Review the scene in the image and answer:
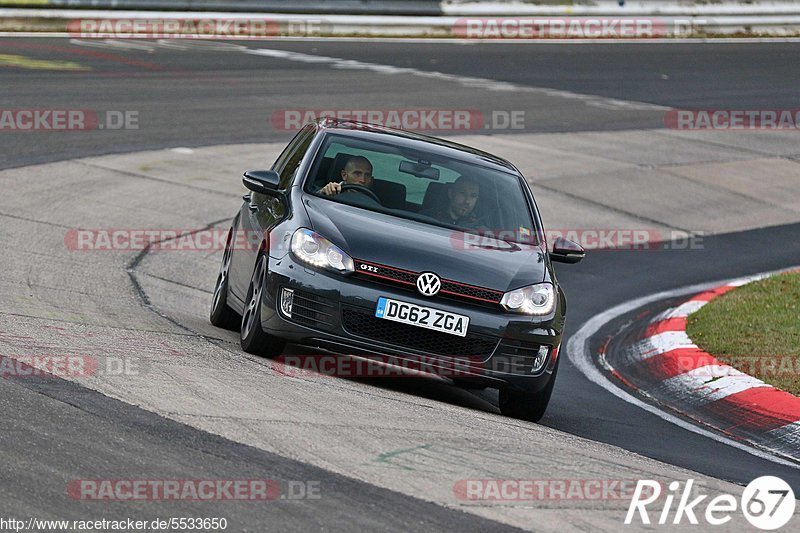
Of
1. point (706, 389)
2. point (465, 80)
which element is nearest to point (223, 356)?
point (706, 389)

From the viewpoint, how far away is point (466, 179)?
8742mm

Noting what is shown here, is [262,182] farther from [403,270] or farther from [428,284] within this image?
[428,284]

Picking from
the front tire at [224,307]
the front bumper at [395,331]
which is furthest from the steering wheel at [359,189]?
the front tire at [224,307]

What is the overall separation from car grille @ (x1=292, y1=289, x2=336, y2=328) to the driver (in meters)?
1.11

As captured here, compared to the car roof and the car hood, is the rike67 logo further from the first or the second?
the car roof

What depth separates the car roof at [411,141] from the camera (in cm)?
899

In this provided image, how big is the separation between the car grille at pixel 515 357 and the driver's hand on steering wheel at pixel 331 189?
161cm

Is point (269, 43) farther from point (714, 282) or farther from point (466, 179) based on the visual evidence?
point (466, 179)

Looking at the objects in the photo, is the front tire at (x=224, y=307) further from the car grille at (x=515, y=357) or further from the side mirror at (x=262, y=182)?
the car grille at (x=515, y=357)

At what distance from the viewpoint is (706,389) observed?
917 cm

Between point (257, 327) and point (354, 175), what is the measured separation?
1316 mm

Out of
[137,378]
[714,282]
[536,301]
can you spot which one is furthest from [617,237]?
[137,378]

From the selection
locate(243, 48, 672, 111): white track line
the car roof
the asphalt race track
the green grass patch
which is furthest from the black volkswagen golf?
locate(243, 48, 672, 111): white track line

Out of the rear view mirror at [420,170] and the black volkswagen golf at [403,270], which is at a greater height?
the rear view mirror at [420,170]
